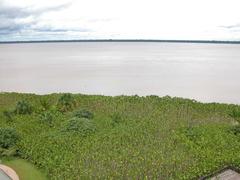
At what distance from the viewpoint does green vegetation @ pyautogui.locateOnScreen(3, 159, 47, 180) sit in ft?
77.1

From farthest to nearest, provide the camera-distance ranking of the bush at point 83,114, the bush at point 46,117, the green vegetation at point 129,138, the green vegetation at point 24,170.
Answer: the bush at point 83,114, the bush at point 46,117, the green vegetation at point 129,138, the green vegetation at point 24,170

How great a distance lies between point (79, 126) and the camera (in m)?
30.4

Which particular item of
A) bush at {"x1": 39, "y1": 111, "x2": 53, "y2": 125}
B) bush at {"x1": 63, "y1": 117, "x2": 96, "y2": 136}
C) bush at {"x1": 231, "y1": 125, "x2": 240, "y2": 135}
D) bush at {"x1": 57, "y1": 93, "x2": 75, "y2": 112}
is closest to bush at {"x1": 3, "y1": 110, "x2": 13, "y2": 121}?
bush at {"x1": 39, "y1": 111, "x2": 53, "y2": 125}

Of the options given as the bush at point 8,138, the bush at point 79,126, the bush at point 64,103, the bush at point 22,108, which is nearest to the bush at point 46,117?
the bush at point 22,108

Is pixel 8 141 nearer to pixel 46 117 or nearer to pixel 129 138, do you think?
pixel 46 117

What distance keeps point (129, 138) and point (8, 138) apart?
8.94m

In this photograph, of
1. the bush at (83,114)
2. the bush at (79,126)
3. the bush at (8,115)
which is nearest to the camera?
the bush at (79,126)

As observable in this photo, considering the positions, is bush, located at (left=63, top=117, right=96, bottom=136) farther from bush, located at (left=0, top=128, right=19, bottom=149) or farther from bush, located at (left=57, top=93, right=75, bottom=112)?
bush, located at (left=57, top=93, right=75, bottom=112)

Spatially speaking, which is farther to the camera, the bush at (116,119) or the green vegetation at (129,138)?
the bush at (116,119)

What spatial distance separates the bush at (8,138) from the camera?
89.9 ft

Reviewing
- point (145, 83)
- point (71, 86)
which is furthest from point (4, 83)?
point (145, 83)

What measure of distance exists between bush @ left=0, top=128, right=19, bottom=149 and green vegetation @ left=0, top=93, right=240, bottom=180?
0.38m

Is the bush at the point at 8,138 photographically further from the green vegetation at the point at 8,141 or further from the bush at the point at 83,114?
the bush at the point at 83,114

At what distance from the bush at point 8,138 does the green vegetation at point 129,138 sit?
384 millimetres
